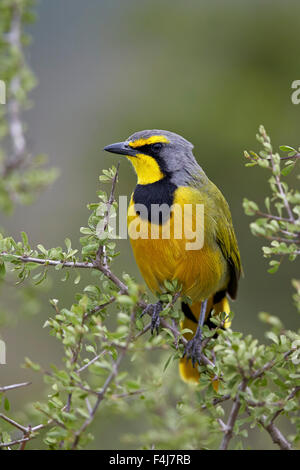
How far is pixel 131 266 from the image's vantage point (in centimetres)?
768

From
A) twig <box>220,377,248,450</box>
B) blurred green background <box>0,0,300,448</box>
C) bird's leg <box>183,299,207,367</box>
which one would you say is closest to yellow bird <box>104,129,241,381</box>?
bird's leg <box>183,299,207,367</box>

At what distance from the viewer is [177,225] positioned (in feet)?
13.0

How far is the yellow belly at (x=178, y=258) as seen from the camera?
400cm

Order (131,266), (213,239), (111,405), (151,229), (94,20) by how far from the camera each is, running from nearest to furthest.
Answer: (111,405), (151,229), (213,239), (131,266), (94,20)

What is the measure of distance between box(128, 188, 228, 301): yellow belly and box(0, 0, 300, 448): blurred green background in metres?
2.95

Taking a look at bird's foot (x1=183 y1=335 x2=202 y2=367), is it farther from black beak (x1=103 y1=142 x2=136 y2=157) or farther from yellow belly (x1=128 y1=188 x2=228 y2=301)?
black beak (x1=103 y1=142 x2=136 y2=157)

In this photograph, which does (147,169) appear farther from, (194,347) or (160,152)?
(194,347)

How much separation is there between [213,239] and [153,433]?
2.37m

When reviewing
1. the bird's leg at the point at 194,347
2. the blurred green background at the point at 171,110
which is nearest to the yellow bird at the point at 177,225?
the bird's leg at the point at 194,347

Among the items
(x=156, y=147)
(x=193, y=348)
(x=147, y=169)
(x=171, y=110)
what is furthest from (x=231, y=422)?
(x=171, y=110)

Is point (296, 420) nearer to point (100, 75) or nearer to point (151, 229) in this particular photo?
point (151, 229)
